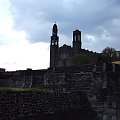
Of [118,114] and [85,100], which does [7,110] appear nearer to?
[85,100]

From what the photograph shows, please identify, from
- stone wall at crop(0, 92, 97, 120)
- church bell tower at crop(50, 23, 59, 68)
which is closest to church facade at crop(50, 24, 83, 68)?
church bell tower at crop(50, 23, 59, 68)

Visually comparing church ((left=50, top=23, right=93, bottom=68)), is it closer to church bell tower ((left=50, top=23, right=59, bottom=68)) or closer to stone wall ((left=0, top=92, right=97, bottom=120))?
church bell tower ((left=50, top=23, right=59, bottom=68))

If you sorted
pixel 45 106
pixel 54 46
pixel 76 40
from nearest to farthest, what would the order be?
pixel 45 106 → pixel 76 40 → pixel 54 46

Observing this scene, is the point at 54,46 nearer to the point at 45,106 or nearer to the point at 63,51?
the point at 63,51

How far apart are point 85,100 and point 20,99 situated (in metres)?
6.81

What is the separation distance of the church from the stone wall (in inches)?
1506

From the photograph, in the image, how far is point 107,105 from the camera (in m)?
20.4

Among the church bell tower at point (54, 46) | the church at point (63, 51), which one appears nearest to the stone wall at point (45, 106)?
the church at point (63, 51)

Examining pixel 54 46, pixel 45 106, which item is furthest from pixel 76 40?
pixel 45 106

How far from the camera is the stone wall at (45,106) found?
536 inches

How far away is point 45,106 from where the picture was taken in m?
15.8

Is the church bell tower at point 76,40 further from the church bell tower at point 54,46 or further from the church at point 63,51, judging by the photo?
the church bell tower at point 54,46

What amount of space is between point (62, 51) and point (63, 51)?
448 millimetres

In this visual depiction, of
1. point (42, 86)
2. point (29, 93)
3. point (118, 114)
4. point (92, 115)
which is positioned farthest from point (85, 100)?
point (29, 93)
